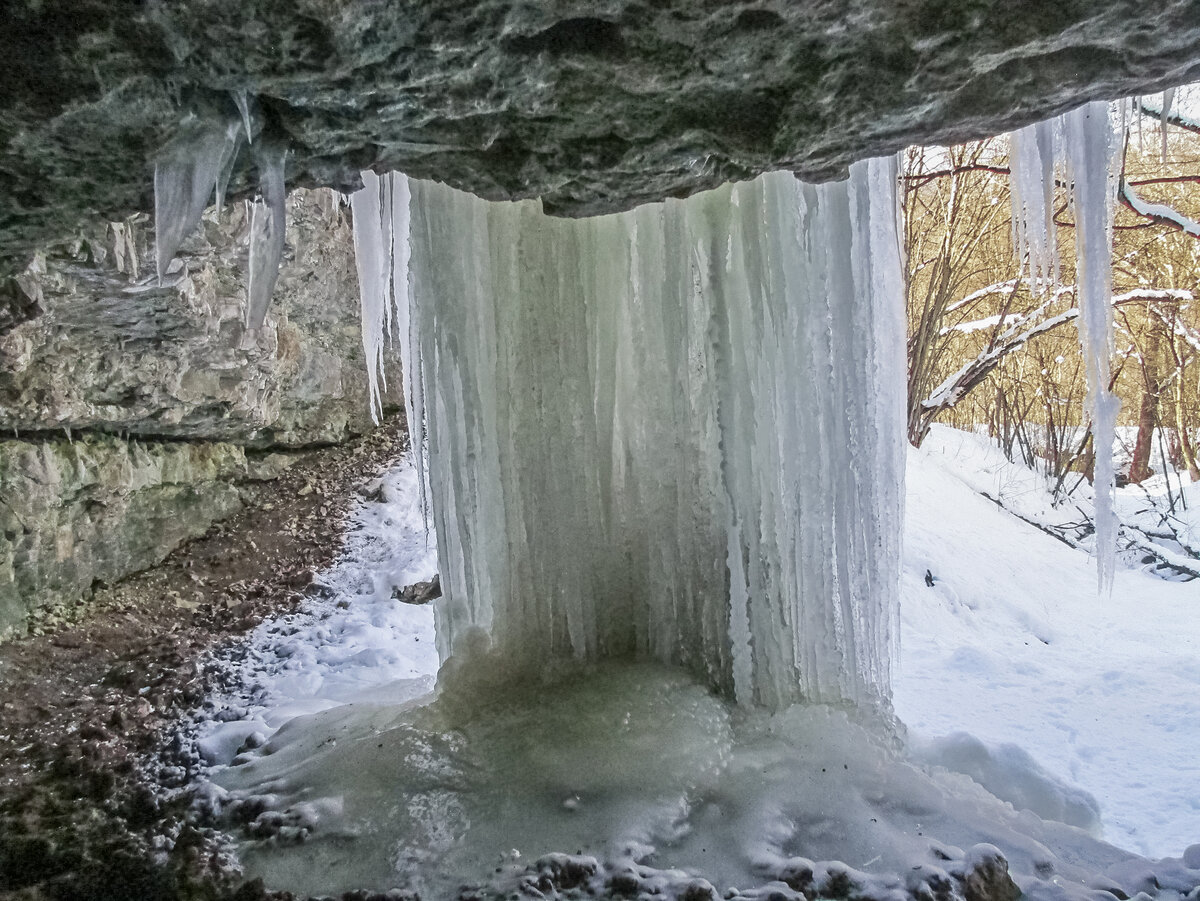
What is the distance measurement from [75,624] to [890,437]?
4.40m

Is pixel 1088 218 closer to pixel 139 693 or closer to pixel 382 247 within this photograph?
pixel 382 247

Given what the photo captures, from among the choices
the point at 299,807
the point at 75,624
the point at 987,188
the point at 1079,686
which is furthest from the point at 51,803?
the point at 987,188

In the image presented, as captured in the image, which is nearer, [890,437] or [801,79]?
[801,79]

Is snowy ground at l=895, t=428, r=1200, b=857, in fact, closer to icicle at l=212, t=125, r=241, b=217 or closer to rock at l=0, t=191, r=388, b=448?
icicle at l=212, t=125, r=241, b=217

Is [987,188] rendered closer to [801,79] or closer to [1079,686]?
[1079,686]

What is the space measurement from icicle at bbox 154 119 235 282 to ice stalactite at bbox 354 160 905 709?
121 centimetres

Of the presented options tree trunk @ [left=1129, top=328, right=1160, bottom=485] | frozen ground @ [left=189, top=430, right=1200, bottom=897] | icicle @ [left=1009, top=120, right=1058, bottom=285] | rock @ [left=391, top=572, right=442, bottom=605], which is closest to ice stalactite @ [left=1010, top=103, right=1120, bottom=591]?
icicle @ [left=1009, top=120, right=1058, bottom=285]

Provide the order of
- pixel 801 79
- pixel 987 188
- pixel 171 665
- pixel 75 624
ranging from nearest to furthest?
pixel 801 79
pixel 171 665
pixel 75 624
pixel 987 188

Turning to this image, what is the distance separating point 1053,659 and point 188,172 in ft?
18.3

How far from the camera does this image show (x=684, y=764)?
2916mm

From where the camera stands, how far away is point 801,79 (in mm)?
1740

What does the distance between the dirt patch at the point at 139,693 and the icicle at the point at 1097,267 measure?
325 cm

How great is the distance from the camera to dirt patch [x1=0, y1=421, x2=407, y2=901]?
247 centimetres

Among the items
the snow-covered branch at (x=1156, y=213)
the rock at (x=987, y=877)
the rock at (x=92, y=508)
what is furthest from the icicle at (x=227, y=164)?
the snow-covered branch at (x=1156, y=213)
